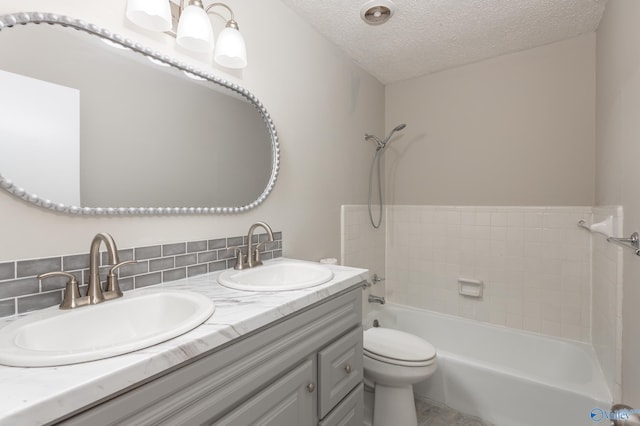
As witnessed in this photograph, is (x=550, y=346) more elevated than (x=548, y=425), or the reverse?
(x=550, y=346)

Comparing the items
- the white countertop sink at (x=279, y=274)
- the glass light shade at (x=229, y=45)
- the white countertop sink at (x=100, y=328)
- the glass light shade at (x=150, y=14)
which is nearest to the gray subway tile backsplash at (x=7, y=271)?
the white countertop sink at (x=100, y=328)

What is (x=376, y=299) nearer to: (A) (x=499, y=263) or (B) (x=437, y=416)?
A: (B) (x=437, y=416)

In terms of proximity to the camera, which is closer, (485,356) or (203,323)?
(203,323)

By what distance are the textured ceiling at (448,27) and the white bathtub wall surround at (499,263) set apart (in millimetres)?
1137

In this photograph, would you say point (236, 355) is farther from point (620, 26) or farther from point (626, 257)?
point (620, 26)

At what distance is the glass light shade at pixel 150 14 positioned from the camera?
102cm

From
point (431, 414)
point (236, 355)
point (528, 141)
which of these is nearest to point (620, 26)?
point (528, 141)

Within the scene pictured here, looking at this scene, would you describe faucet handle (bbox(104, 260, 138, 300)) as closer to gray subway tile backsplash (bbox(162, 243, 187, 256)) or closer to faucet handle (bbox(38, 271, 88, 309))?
faucet handle (bbox(38, 271, 88, 309))

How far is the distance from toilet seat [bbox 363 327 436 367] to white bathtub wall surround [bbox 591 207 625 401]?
818 mm

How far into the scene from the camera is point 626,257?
1.34m

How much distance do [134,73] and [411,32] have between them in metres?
1.63

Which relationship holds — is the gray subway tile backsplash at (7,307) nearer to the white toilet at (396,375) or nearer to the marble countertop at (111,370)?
the marble countertop at (111,370)

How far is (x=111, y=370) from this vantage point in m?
0.54

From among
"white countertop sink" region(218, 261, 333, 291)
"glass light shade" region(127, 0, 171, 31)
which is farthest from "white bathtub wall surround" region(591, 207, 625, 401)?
"glass light shade" region(127, 0, 171, 31)
